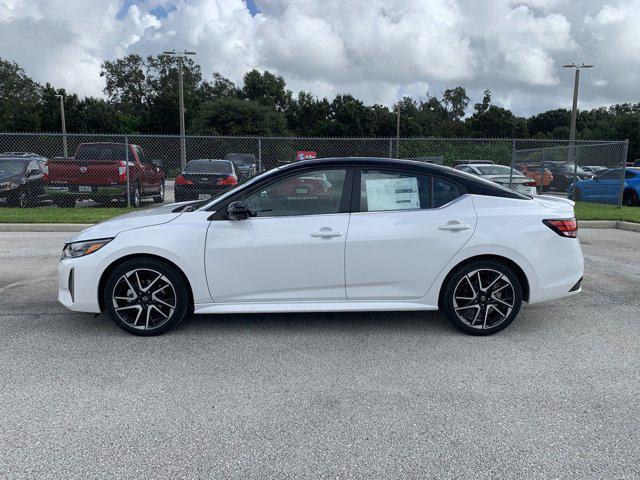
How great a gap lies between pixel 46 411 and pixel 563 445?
10.1 ft

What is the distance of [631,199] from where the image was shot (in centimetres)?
1655

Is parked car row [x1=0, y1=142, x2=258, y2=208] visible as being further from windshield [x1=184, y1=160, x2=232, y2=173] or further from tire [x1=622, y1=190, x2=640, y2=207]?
tire [x1=622, y1=190, x2=640, y2=207]

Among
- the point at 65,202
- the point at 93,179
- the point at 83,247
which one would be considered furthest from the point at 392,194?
the point at 65,202

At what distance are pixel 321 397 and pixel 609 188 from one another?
15482 mm

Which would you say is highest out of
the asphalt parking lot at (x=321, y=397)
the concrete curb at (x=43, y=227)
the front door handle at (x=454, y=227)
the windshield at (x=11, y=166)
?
the windshield at (x=11, y=166)

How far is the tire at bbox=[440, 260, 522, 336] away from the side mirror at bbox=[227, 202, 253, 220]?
1872mm

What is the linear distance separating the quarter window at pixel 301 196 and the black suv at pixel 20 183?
1207cm

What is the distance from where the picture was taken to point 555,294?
15.1 feet

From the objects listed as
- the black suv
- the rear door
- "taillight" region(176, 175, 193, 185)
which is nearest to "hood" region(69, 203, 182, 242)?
the rear door

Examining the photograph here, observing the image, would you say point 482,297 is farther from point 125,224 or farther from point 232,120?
point 232,120

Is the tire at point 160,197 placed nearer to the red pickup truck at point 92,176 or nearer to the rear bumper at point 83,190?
the red pickup truck at point 92,176

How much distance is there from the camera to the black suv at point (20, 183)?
45.8 feet

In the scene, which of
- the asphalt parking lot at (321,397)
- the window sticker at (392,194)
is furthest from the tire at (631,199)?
the window sticker at (392,194)

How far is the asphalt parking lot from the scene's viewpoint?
2.71 metres
